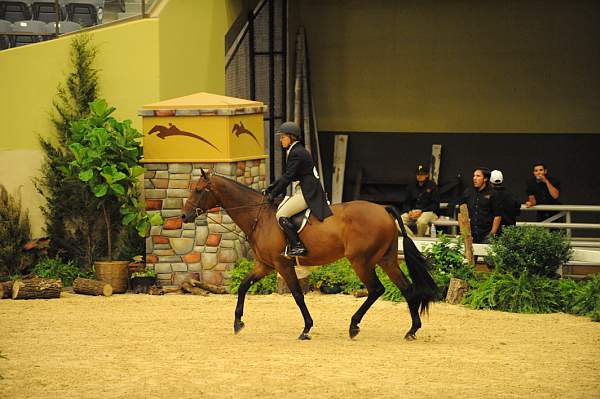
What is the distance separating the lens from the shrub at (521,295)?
15211mm

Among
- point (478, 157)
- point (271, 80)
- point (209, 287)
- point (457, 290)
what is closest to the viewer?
point (457, 290)

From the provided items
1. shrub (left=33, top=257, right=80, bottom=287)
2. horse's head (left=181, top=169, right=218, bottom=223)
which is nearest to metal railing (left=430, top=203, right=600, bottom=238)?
horse's head (left=181, top=169, right=218, bottom=223)

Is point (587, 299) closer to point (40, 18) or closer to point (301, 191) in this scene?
point (301, 191)

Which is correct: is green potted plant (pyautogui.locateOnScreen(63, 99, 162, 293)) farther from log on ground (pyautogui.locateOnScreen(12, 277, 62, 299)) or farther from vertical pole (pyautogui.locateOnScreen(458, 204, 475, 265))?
vertical pole (pyautogui.locateOnScreen(458, 204, 475, 265))

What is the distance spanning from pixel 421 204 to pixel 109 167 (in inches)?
183

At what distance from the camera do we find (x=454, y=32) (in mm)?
22641

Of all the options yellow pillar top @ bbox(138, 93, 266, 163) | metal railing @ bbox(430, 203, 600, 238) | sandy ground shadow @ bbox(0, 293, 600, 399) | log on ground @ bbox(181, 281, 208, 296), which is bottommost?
sandy ground shadow @ bbox(0, 293, 600, 399)

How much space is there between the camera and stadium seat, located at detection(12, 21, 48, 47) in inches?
731

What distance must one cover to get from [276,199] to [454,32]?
9.60 m

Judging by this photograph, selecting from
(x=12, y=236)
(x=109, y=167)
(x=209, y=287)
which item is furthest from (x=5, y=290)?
(x=209, y=287)

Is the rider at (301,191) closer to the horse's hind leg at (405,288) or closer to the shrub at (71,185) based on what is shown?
the horse's hind leg at (405,288)

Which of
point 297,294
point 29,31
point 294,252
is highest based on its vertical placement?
point 29,31

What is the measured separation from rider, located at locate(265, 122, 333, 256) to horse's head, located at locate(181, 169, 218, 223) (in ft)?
2.59

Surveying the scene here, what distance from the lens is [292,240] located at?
1352 cm
